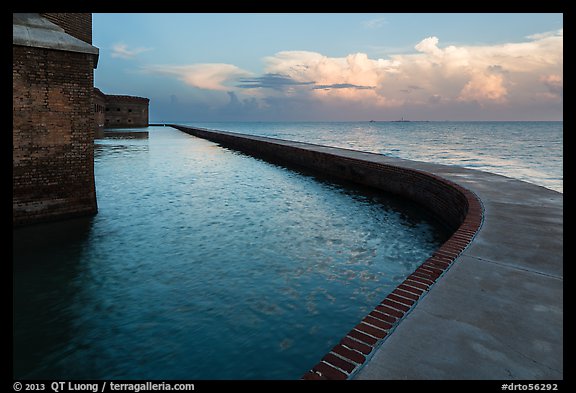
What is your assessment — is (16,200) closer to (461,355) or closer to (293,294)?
(293,294)

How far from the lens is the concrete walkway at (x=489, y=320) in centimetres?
245

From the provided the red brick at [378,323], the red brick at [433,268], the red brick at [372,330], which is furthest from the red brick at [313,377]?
the red brick at [433,268]

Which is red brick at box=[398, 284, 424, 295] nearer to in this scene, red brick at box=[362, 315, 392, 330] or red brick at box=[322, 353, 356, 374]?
red brick at box=[362, 315, 392, 330]

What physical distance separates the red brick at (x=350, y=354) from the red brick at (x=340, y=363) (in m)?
0.05

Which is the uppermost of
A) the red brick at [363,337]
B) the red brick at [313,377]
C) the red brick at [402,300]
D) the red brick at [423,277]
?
the red brick at [423,277]

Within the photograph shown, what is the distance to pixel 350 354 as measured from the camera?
259 centimetres

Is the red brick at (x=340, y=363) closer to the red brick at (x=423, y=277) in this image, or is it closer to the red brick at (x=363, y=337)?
the red brick at (x=363, y=337)

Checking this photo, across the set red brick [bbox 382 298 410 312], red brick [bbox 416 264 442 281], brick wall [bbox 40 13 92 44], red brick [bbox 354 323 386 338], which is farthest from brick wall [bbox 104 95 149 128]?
red brick [bbox 354 323 386 338]

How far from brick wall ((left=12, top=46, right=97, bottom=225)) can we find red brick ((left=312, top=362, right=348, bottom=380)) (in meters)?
7.67

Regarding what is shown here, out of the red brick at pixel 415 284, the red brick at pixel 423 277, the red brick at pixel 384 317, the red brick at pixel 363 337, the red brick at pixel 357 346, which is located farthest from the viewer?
the red brick at pixel 423 277

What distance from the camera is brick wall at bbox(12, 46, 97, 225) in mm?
7082

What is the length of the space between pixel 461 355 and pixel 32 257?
679 centimetres

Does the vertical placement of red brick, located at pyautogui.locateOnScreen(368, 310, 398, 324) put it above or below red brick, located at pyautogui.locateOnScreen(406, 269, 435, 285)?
below
